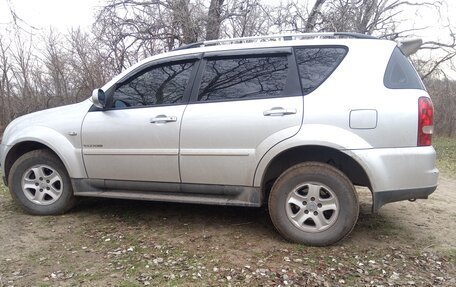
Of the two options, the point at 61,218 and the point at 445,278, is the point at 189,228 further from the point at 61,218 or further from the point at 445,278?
the point at 445,278

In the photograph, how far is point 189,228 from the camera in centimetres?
402

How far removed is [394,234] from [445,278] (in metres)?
0.91

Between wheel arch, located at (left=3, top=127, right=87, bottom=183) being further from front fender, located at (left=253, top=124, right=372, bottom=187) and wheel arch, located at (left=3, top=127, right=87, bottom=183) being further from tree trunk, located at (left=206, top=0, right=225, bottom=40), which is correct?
tree trunk, located at (left=206, top=0, right=225, bottom=40)

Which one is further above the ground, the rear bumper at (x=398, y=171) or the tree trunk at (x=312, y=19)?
the tree trunk at (x=312, y=19)

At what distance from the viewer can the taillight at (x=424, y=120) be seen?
3303mm

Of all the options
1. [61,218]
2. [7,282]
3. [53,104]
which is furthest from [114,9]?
[7,282]

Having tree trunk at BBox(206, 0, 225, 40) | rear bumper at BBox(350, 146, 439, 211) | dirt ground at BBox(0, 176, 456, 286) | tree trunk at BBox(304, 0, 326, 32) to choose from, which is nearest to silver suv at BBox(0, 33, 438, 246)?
rear bumper at BBox(350, 146, 439, 211)

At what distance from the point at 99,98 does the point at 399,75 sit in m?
2.92

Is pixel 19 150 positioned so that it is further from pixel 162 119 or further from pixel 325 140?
pixel 325 140

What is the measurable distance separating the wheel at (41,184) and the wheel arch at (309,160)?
2.26 metres

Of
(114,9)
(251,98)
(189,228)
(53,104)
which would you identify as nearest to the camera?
(251,98)

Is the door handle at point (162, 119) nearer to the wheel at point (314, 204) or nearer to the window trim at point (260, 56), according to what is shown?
the window trim at point (260, 56)

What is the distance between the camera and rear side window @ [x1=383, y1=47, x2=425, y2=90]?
3416 mm

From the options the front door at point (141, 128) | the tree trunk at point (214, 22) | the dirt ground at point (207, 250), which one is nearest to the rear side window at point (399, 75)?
the dirt ground at point (207, 250)
